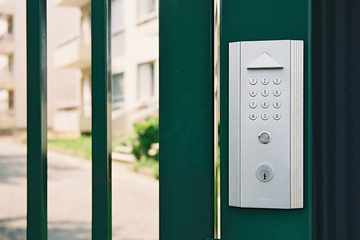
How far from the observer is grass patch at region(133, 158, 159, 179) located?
307 inches

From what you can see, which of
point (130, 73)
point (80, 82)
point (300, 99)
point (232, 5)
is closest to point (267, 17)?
point (232, 5)

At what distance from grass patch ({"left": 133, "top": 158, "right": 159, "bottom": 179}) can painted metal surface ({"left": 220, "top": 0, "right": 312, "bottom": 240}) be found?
22.5 feet

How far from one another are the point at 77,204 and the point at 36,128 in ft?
18.3

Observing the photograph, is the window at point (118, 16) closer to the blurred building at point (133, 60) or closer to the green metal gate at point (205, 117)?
the blurred building at point (133, 60)

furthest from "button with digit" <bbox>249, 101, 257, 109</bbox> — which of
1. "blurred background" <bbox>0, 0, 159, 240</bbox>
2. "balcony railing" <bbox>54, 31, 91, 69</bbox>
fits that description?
"balcony railing" <bbox>54, 31, 91, 69</bbox>

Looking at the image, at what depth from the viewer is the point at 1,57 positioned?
25.4 metres

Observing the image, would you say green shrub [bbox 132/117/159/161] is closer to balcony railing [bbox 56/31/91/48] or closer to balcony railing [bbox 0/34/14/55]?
balcony railing [bbox 56/31/91/48]

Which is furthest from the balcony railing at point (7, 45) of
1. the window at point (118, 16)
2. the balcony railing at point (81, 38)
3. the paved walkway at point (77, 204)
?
the paved walkway at point (77, 204)

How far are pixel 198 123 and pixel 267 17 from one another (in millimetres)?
259

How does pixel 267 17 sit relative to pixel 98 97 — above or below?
above

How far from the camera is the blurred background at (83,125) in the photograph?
5457mm

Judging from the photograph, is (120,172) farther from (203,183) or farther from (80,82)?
(80,82)

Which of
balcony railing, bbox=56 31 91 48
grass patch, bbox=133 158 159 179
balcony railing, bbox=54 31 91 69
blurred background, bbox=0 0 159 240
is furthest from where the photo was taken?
balcony railing, bbox=56 31 91 48

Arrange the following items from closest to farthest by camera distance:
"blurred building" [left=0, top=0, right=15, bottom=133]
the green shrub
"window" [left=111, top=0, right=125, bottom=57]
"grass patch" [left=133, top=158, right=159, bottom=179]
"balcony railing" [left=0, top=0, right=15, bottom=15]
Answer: "grass patch" [left=133, top=158, right=159, bottom=179] → the green shrub → "window" [left=111, top=0, right=125, bottom=57] → "blurred building" [left=0, top=0, right=15, bottom=133] → "balcony railing" [left=0, top=0, right=15, bottom=15]
